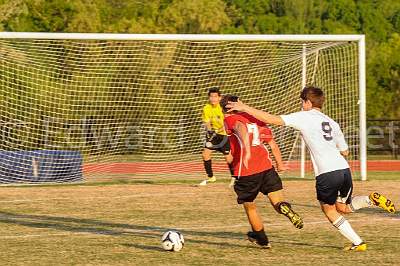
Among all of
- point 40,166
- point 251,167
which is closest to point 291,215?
point 251,167

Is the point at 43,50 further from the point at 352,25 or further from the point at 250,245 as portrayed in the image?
the point at 352,25

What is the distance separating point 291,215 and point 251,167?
2.53ft

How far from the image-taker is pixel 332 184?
392 inches

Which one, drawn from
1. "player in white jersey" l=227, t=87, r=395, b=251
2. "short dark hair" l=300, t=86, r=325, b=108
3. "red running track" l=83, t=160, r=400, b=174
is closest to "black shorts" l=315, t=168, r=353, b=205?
"player in white jersey" l=227, t=87, r=395, b=251

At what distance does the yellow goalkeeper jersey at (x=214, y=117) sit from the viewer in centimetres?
1814

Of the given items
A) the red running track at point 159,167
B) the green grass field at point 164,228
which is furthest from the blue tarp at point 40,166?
the red running track at point 159,167

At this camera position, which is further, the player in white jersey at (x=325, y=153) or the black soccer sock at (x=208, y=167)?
the black soccer sock at (x=208, y=167)

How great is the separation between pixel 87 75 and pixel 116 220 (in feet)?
33.4

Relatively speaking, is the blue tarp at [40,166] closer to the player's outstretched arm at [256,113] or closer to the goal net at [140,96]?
the goal net at [140,96]

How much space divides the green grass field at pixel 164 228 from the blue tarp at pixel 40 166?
1240mm

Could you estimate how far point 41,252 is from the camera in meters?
10.4

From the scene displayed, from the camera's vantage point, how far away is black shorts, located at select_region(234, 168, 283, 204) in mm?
10484

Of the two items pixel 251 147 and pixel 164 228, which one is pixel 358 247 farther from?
pixel 164 228

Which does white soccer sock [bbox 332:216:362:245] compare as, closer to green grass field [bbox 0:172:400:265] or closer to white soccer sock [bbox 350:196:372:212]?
green grass field [bbox 0:172:400:265]
